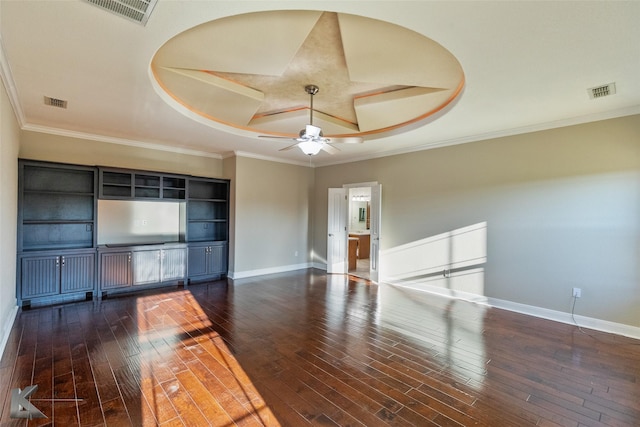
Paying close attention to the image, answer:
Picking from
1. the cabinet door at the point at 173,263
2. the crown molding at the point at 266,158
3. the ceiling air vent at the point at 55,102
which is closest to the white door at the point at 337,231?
the crown molding at the point at 266,158

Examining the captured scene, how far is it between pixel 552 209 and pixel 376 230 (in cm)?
298

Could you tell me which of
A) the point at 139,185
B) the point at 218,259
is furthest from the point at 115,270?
the point at 218,259

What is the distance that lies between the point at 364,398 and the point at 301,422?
55 cm

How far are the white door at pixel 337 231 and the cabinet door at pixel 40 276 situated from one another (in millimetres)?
4918

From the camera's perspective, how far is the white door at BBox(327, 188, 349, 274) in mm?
7023

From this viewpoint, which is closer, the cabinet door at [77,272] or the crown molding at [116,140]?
the cabinet door at [77,272]

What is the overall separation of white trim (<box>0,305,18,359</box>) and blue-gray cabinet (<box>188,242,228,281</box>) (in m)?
2.44

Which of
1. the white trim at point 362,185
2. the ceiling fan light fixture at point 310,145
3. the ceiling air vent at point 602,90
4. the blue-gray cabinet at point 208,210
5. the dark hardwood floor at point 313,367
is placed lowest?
the dark hardwood floor at point 313,367

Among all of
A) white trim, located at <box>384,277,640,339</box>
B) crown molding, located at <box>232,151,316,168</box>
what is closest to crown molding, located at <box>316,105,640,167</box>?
crown molding, located at <box>232,151,316,168</box>

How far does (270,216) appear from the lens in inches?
274

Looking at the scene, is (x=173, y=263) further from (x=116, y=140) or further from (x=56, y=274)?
(x=116, y=140)

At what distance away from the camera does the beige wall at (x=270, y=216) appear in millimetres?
6445

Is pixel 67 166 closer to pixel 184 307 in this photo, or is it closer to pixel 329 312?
pixel 184 307

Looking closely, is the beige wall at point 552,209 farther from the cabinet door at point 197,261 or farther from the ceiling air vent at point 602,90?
the cabinet door at point 197,261
